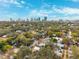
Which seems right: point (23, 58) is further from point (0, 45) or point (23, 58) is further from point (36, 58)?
point (0, 45)

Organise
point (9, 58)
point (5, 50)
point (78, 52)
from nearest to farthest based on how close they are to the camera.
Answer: point (78, 52), point (9, 58), point (5, 50)

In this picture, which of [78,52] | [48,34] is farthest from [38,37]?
[78,52]

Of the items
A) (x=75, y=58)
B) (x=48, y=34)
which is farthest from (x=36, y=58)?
(x=48, y=34)

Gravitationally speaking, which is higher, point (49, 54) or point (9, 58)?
point (49, 54)

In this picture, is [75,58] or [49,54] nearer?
[49,54]

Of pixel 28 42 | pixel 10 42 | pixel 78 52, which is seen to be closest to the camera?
pixel 78 52

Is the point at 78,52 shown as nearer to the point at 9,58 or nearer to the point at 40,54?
the point at 40,54

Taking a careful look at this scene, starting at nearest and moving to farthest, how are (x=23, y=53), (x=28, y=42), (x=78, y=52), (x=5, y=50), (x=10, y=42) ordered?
(x=23, y=53) < (x=78, y=52) < (x=5, y=50) < (x=28, y=42) < (x=10, y=42)

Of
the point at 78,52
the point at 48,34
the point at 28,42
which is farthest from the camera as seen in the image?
the point at 48,34

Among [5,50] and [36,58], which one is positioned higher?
[36,58]
